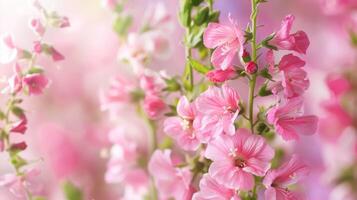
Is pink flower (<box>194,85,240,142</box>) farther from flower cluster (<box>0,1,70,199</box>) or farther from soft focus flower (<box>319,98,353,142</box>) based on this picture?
soft focus flower (<box>319,98,353,142</box>)

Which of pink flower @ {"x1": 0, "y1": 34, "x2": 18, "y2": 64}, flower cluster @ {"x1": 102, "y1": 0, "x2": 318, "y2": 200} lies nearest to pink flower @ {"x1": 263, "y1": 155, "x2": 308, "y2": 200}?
flower cluster @ {"x1": 102, "y1": 0, "x2": 318, "y2": 200}

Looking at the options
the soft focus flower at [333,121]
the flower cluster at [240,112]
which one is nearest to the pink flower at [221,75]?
the flower cluster at [240,112]

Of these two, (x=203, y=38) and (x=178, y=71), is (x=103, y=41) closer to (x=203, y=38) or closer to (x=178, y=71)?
(x=178, y=71)

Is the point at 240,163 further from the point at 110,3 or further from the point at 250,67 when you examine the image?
the point at 110,3

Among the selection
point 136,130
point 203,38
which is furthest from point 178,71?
point 203,38

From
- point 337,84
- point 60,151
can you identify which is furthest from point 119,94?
point 337,84

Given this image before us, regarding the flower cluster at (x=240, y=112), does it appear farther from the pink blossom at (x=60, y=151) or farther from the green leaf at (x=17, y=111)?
the pink blossom at (x=60, y=151)
